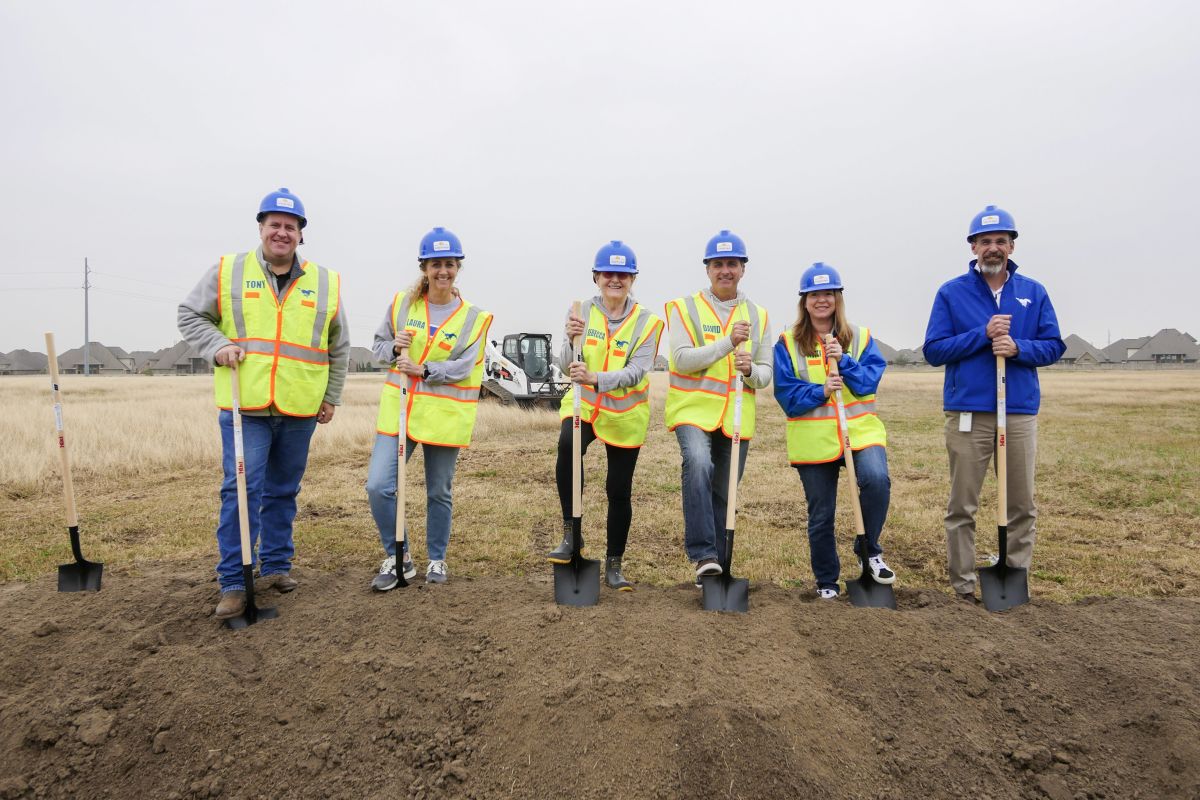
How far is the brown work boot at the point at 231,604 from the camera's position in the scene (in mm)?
3920

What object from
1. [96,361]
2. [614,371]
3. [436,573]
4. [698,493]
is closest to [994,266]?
[698,493]

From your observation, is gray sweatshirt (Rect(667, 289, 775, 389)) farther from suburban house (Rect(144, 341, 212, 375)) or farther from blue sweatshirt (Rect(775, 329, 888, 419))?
suburban house (Rect(144, 341, 212, 375))

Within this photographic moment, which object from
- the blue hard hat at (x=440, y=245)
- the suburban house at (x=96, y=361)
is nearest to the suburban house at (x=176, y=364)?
the suburban house at (x=96, y=361)

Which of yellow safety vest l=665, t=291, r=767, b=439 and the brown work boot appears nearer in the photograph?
the brown work boot

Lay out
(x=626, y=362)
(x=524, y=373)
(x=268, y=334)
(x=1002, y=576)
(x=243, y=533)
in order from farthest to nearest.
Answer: (x=524, y=373)
(x=626, y=362)
(x=1002, y=576)
(x=268, y=334)
(x=243, y=533)

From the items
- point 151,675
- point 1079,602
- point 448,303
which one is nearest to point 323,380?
point 448,303

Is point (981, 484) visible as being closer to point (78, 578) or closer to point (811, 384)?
point (811, 384)

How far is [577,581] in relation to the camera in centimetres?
417

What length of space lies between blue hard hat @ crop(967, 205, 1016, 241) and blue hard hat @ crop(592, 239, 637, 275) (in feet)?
7.05

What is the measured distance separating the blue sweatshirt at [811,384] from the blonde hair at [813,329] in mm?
86

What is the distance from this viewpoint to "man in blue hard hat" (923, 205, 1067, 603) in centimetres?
445

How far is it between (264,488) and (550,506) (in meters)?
4.27

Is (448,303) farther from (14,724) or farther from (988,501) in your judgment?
(988,501)

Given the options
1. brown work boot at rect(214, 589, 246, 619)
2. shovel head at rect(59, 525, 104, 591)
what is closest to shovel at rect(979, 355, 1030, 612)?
brown work boot at rect(214, 589, 246, 619)
